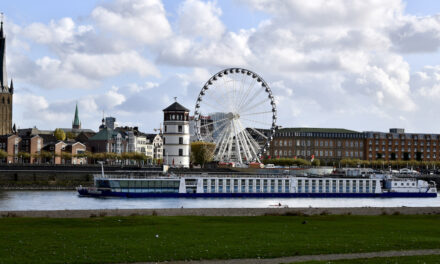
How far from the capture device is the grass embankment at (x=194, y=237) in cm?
2687

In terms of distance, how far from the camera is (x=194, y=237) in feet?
106

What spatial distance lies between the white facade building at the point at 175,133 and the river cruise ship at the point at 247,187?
17416 mm

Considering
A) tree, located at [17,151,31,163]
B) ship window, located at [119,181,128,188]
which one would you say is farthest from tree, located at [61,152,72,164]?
ship window, located at [119,181,128,188]

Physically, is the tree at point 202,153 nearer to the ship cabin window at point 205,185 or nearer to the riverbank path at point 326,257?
the ship cabin window at point 205,185

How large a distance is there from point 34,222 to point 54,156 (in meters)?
130

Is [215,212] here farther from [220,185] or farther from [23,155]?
[23,155]

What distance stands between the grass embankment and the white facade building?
69.1 metres

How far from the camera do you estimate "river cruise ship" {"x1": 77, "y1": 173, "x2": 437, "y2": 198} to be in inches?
3499

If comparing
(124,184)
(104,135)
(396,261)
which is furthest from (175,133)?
(396,261)

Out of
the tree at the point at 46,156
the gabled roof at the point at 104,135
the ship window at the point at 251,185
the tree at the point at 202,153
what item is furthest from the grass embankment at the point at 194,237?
the gabled roof at the point at 104,135

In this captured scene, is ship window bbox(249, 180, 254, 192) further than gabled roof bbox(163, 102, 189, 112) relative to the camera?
No

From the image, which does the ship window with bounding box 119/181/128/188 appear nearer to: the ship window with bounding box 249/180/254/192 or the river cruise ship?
the river cruise ship

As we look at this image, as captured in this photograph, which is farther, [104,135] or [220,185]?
[104,135]

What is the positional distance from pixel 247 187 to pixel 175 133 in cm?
2367
